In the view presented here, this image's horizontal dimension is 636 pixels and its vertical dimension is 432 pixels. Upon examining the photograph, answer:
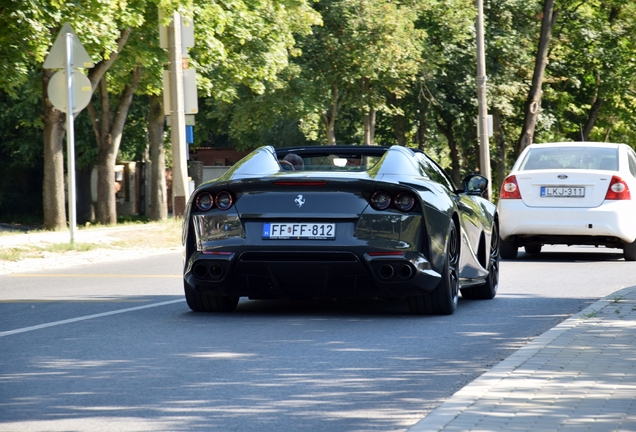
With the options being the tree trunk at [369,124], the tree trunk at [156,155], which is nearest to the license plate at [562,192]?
the tree trunk at [156,155]

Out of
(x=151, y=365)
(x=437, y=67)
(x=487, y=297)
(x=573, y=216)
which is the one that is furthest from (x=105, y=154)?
(x=151, y=365)

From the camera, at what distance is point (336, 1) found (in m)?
37.2

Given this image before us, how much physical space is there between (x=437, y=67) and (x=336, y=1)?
561 centimetres

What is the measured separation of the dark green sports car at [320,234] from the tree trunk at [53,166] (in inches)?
673

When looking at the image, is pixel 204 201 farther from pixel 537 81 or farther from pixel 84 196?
pixel 84 196

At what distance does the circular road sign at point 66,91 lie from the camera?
60.0 ft

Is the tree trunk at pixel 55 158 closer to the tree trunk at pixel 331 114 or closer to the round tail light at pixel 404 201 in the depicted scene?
the tree trunk at pixel 331 114

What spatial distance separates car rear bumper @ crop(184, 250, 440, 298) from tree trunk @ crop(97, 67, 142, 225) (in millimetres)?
21622

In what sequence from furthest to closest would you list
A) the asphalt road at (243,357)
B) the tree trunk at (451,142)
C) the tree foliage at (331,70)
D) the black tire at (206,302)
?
the tree trunk at (451,142), the tree foliage at (331,70), the black tire at (206,302), the asphalt road at (243,357)

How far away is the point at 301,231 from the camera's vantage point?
902 centimetres

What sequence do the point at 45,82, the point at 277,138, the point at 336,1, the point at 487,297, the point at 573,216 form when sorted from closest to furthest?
the point at 487,297 < the point at 573,216 < the point at 45,82 < the point at 336,1 < the point at 277,138

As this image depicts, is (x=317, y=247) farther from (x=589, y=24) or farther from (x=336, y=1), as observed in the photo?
(x=589, y=24)

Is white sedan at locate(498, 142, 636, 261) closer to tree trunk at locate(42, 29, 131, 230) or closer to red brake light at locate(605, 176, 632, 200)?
red brake light at locate(605, 176, 632, 200)

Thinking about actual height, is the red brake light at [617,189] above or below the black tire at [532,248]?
above
